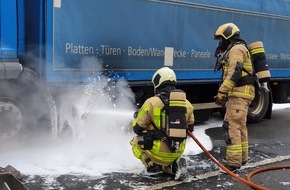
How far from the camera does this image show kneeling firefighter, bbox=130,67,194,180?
15.0 feet

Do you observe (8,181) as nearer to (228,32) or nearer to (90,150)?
(90,150)

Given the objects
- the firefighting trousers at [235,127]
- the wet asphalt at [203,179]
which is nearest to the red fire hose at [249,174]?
the wet asphalt at [203,179]

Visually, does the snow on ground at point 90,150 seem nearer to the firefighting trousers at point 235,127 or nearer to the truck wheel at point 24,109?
the truck wheel at point 24,109

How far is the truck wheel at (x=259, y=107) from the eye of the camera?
9.14 m

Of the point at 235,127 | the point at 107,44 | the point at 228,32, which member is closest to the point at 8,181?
the point at 235,127

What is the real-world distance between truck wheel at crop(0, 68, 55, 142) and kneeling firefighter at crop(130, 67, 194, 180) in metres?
Result: 1.39

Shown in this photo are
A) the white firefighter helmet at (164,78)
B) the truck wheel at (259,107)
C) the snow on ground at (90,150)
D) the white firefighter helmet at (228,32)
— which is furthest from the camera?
the truck wheel at (259,107)

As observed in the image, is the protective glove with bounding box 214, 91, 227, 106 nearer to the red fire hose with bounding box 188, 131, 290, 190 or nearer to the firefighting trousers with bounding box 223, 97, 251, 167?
the firefighting trousers with bounding box 223, 97, 251, 167

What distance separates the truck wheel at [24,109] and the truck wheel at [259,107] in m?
5.12

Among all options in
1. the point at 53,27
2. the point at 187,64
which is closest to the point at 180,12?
the point at 187,64

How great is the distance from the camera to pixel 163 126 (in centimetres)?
470

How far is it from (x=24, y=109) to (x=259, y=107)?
5746 millimetres

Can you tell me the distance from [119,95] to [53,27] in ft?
5.06

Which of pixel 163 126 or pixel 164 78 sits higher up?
pixel 164 78
